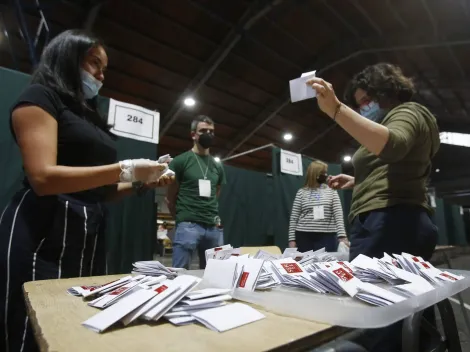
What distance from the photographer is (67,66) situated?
1.09 metres

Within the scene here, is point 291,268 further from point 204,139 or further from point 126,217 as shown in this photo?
point 204,139

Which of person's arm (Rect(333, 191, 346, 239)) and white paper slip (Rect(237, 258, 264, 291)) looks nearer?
white paper slip (Rect(237, 258, 264, 291))

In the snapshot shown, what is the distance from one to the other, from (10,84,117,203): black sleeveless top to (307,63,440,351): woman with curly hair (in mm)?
720

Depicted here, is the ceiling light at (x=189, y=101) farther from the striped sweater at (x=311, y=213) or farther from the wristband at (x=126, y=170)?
the wristband at (x=126, y=170)

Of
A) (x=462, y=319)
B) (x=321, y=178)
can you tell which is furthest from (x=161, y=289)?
(x=462, y=319)

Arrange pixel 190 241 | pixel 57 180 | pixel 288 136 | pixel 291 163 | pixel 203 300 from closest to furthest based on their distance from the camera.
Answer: pixel 203 300 < pixel 57 180 < pixel 190 241 < pixel 291 163 < pixel 288 136

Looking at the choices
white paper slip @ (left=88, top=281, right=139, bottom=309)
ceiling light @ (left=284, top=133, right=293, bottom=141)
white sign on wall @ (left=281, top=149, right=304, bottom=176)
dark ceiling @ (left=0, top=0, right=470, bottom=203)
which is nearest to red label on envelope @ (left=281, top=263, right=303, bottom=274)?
white paper slip @ (left=88, top=281, right=139, bottom=309)

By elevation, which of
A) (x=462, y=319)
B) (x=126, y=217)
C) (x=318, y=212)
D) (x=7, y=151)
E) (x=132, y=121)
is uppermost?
(x=132, y=121)

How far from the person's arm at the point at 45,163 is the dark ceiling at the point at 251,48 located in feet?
10.1

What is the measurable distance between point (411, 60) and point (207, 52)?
3625mm

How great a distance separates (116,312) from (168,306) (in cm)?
7

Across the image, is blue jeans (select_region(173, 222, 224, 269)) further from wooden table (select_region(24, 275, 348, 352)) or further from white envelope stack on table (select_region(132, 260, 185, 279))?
wooden table (select_region(24, 275, 348, 352))

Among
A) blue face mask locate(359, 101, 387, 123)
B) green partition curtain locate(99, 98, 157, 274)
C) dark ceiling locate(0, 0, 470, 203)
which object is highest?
dark ceiling locate(0, 0, 470, 203)

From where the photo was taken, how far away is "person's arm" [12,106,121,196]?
0.82m
